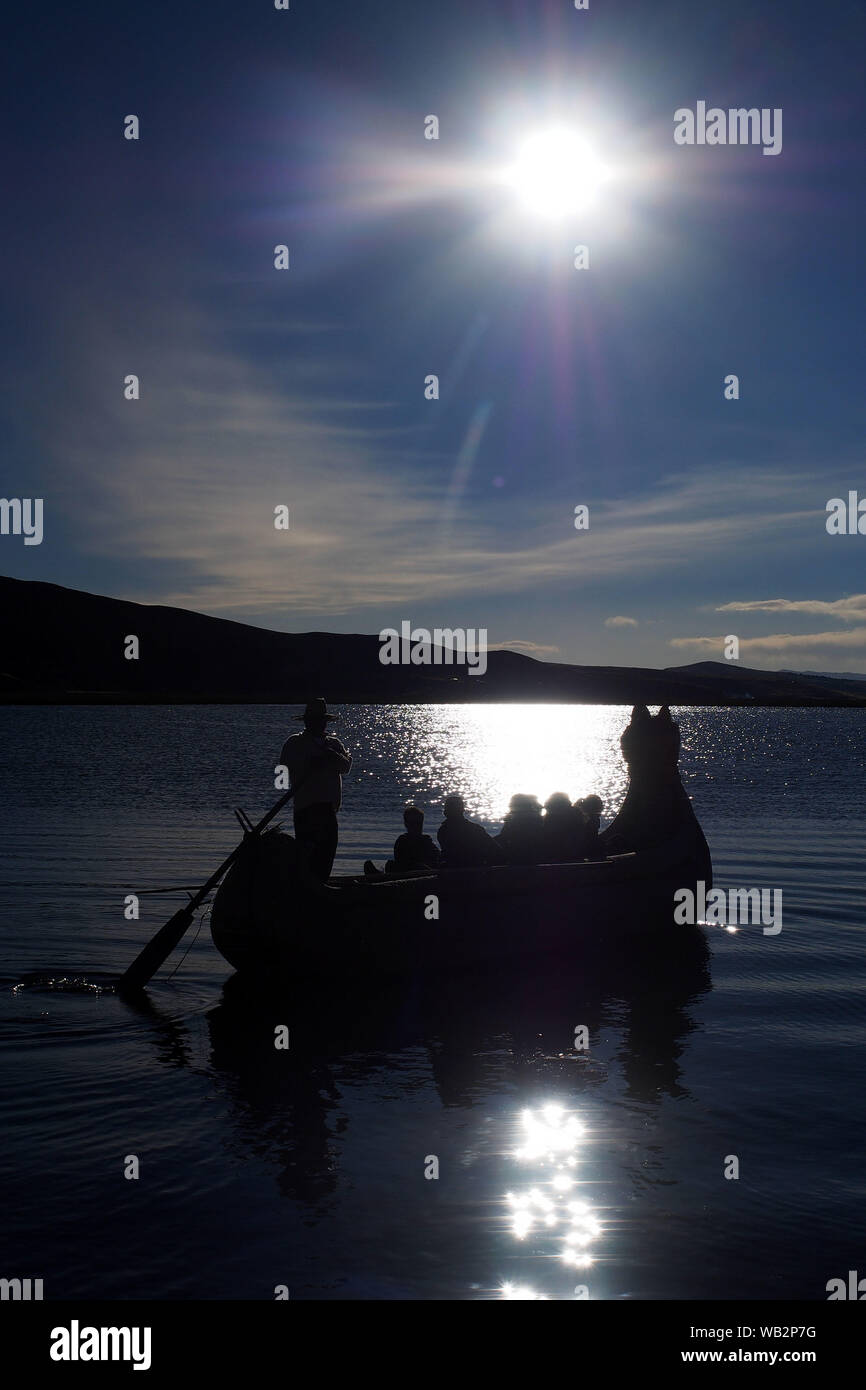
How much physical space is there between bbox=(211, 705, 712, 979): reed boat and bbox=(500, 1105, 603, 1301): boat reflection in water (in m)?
3.90

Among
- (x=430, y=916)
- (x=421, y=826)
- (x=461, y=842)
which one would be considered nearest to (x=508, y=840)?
(x=461, y=842)

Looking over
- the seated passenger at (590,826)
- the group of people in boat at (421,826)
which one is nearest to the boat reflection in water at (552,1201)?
the group of people in boat at (421,826)

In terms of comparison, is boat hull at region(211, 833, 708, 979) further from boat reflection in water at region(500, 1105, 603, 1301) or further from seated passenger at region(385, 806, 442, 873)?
boat reflection in water at region(500, 1105, 603, 1301)

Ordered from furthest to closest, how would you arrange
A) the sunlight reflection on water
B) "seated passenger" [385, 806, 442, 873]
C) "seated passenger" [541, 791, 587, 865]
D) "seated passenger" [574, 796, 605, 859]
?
the sunlight reflection on water, "seated passenger" [574, 796, 605, 859], "seated passenger" [541, 791, 587, 865], "seated passenger" [385, 806, 442, 873]

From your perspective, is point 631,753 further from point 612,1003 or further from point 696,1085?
point 696,1085

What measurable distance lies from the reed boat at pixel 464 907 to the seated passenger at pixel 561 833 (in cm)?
37

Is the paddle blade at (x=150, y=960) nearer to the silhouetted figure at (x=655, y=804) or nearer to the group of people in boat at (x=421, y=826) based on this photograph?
the group of people in boat at (x=421, y=826)

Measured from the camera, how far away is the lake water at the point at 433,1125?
6.89 m

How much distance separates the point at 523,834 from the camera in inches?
602

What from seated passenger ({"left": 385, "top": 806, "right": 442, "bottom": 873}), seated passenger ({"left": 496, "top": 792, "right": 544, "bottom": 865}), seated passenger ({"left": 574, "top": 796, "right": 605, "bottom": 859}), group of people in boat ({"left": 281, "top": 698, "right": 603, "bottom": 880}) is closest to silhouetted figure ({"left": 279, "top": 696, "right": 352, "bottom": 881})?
group of people in boat ({"left": 281, "top": 698, "right": 603, "bottom": 880})

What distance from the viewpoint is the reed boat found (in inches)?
497

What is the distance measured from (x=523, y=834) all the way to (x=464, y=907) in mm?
1886

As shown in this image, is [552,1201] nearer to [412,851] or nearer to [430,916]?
[430,916]
